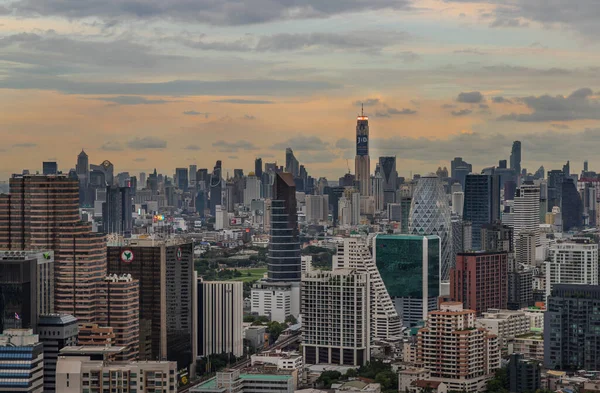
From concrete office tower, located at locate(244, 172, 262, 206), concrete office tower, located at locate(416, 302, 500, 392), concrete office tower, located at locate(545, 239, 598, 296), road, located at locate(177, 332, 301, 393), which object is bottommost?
road, located at locate(177, 332, 301, 393)

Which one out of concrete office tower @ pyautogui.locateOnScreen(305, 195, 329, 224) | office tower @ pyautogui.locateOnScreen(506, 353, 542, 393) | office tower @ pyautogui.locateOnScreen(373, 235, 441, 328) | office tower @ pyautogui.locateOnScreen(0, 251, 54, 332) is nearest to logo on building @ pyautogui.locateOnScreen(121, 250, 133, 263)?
office tower @ pyautogui.locateOnScreen(0, 251, 54, 332)

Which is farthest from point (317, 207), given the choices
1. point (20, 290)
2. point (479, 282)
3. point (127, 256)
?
point (20, 290)

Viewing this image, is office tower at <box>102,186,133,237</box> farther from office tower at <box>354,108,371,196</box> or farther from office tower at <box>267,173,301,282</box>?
office tower at <box>354,108,371,196</box>

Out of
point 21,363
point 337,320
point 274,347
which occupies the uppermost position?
point 21,363

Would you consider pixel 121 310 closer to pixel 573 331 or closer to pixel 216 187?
pixel 573 331

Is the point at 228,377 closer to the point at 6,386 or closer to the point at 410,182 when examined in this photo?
the point at 6,386

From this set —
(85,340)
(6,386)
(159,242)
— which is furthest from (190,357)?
(6,386)
